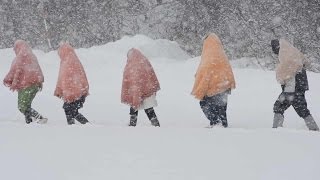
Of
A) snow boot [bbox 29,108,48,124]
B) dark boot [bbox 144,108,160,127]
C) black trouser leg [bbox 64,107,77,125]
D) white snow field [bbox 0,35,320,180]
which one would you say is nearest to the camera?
white snow field [bbox 0,35,320,180]

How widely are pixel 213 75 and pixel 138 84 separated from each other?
1188 mm

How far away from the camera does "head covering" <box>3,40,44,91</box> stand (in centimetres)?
877

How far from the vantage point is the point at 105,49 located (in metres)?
15.6

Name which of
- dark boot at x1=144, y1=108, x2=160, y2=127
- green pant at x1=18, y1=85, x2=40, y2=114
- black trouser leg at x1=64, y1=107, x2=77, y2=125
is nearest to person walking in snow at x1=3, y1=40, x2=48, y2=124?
green pant at x1=18, y1=85, x2=40, y2=114

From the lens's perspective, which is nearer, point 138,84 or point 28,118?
point 138,84

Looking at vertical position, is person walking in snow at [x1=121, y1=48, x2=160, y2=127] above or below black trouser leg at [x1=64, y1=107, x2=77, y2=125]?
above

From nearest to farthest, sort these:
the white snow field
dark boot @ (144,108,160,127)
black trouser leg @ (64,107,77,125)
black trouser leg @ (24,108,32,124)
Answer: the white snow field → dark boot @ (144,108,160,127) → black trouser leg @ (64,107,77,125) → black trouser leg @ (24,108,32,124)

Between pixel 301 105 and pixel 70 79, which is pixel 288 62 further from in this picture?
pixel 70 79

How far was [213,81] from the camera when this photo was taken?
7.62 m

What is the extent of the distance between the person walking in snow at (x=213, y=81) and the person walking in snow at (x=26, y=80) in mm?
2867

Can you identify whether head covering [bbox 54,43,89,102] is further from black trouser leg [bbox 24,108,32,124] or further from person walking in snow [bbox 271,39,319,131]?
person walking in snow [bbox 271,39,319,131]

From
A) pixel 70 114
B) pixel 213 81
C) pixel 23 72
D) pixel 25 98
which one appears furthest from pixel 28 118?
pixel 213 81

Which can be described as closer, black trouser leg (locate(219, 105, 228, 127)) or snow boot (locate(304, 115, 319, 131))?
snow boot (locate(304, 115, 319, 131))

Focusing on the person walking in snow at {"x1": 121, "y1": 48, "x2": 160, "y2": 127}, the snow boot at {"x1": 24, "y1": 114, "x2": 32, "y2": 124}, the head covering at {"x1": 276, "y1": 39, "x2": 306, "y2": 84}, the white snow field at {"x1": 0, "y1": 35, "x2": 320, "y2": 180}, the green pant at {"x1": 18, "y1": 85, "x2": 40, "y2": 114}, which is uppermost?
the head covering at {"x1": 276, "y1": 39, "x2": 306, "y2": 84}
